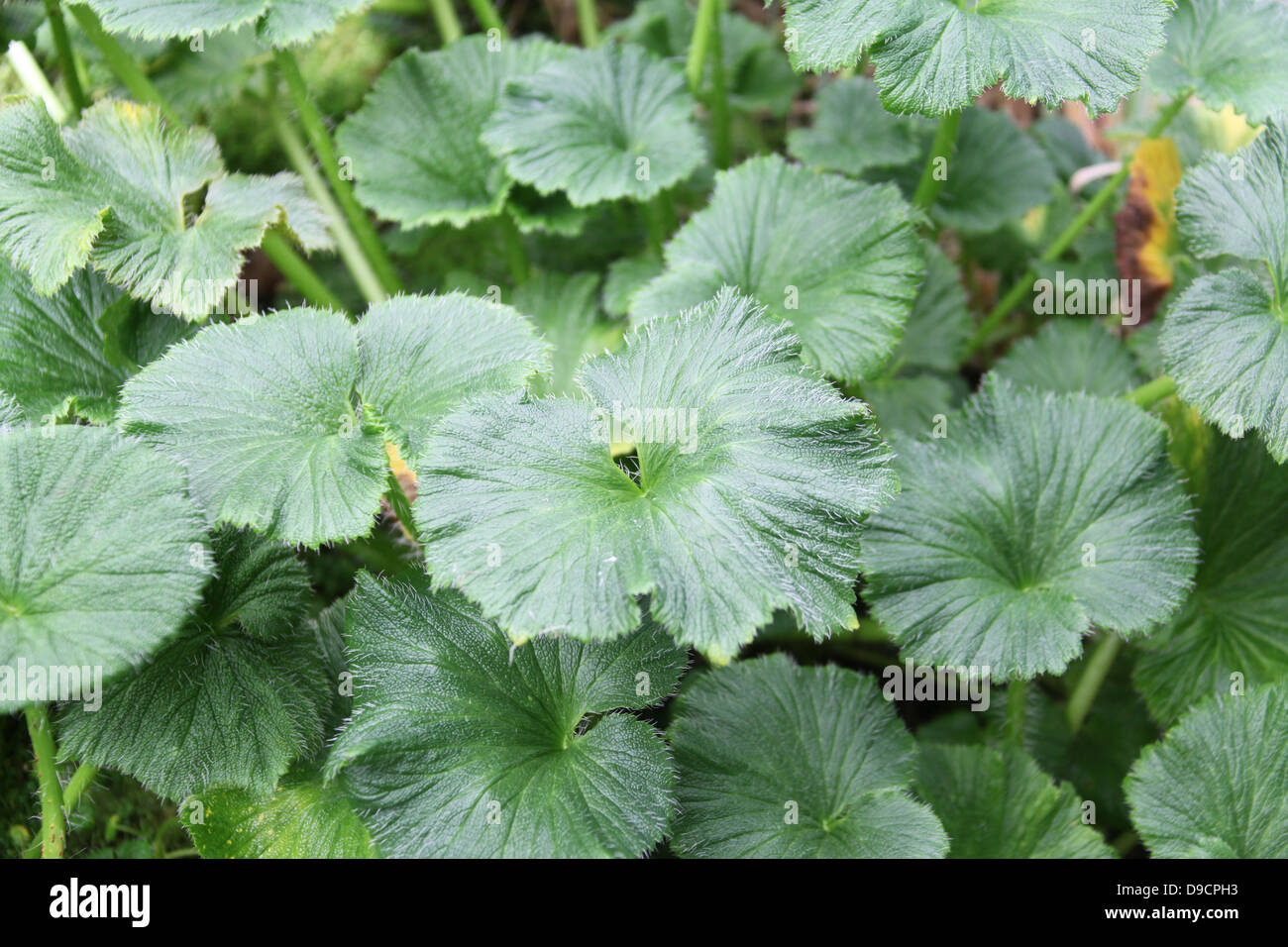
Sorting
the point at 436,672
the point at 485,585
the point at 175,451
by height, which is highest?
the point at 175,451

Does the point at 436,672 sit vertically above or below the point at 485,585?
below

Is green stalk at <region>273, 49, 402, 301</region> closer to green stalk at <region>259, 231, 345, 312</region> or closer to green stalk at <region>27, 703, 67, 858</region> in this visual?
green stalk at <region>259, 231, 345, 312</region>

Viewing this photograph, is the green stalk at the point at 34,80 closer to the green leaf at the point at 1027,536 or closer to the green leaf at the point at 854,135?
the green leaf at the point at 854,135

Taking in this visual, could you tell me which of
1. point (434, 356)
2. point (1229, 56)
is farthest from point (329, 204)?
point (1229, 56)
